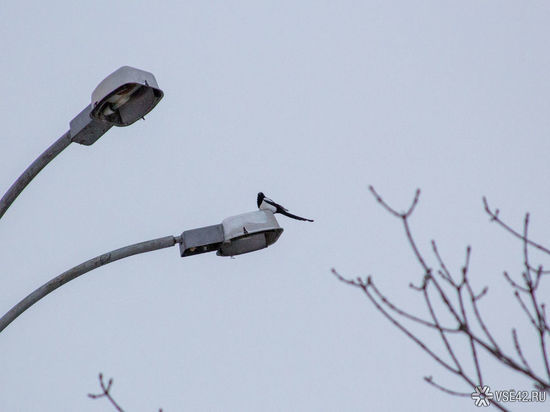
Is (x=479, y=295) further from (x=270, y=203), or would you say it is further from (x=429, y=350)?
(x=270, y=203)

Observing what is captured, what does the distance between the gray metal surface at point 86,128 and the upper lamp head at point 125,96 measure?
29mm

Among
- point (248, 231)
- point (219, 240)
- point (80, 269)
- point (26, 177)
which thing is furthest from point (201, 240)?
point (26, 177)

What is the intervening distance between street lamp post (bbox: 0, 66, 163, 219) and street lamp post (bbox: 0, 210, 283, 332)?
56 cm

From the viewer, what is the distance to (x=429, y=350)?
400cm

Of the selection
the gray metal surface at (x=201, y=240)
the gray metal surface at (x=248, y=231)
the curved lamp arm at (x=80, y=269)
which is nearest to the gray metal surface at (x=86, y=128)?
the curved lamp arm at (x=80, y=269)

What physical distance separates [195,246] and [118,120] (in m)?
0.80

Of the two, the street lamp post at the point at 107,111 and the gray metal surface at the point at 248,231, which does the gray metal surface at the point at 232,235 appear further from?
the street lamp post at the point at 107,111

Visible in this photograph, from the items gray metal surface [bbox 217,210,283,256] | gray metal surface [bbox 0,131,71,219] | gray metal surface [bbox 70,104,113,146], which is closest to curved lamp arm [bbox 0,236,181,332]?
gray metal surface [bbox 217,210,283,256]

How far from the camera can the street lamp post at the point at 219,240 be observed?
5.33m

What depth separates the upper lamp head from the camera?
525cm

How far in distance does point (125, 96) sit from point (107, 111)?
128 millimetres

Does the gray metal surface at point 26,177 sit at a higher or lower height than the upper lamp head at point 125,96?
lower

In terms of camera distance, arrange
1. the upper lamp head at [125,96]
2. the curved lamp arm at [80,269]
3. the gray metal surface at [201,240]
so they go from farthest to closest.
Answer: the gray metal surface at [201,240]
the upper lamp head at [125,96]
the curved lamp arm at [80,269]

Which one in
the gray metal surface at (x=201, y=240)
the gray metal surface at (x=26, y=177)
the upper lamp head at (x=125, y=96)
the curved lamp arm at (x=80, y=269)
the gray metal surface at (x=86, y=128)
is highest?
the upper lamp head at (x=125, y=96)
